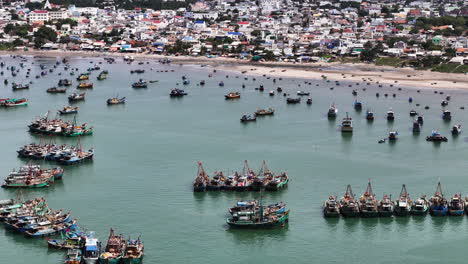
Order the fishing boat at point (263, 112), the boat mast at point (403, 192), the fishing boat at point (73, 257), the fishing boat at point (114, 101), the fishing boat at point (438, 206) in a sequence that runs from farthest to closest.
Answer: the fishing boat at point (114, 101), the fishing boat at point (263, 112), the boat mast at point (403, 192), the fishing boat at point (438, 206), the fishing boat at point (73, 257)

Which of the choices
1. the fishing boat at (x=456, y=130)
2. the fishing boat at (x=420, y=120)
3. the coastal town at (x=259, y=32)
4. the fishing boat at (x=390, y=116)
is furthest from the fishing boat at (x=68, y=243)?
the coastal town at (x=259, y=32)

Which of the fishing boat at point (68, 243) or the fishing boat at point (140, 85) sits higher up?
the fishing boat at point (140, 85)

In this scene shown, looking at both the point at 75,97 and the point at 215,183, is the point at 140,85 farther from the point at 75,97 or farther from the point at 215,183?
the point at 215,183

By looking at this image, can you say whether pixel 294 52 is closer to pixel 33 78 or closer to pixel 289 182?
pixel 33 78

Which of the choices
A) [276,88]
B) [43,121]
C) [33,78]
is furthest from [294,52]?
[43,121]

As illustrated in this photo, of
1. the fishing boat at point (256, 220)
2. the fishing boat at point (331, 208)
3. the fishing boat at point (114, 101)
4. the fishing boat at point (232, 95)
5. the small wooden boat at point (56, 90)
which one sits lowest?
the fishing boat at point (256, 220)

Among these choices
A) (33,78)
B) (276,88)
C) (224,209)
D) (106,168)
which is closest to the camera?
(224,209)

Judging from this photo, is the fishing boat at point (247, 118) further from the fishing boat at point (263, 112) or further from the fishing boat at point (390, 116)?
the fishing boat at point (390, 116)

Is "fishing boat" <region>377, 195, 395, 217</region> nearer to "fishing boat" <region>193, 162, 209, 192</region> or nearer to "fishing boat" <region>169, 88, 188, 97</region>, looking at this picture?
"fishing boat" <region>193, 162, 209, 192</region>
